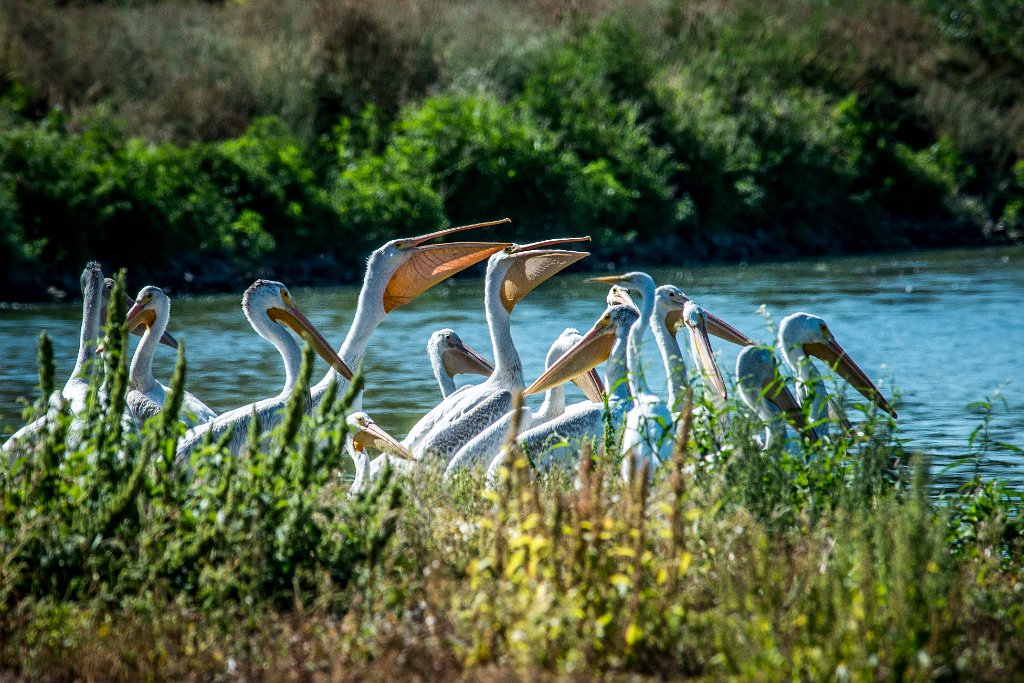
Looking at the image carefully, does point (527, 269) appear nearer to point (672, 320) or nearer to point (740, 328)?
point (672, 320)

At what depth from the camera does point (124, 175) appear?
752 inches

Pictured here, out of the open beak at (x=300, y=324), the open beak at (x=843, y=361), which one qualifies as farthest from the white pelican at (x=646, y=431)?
the open beak at (x=300, y=324)

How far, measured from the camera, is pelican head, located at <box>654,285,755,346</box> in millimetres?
7130

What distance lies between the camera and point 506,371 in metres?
6.93

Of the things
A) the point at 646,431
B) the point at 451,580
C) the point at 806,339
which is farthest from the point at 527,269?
the point at 451,580

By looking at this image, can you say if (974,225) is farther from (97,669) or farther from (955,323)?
(97,669)

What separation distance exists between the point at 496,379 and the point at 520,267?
2.79 ft

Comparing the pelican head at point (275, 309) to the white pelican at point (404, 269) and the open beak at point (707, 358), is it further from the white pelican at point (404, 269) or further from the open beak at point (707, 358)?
the open beak at point (707, 358)

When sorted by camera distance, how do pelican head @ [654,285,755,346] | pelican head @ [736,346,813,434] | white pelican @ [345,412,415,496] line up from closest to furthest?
pelican head @ [736,346,813,434] → white pelican @ [345,412,415,496] → pelican head @ [654,285,755,346]

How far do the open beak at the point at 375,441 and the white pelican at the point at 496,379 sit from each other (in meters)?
0.08

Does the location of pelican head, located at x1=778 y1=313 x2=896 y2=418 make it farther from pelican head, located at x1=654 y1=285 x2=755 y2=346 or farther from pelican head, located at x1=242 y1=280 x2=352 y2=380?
pelican head, located at x1=242 y1=280 x2=352 y2=380

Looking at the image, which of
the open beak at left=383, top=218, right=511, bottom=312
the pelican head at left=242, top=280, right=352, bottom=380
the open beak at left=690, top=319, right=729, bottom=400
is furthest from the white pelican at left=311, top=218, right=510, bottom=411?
the open beak at left=690, top=319, right=729, bottom=400

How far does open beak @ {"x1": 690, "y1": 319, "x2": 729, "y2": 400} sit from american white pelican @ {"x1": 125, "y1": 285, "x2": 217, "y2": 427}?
8.49 feet

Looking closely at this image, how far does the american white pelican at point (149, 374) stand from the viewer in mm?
6582
